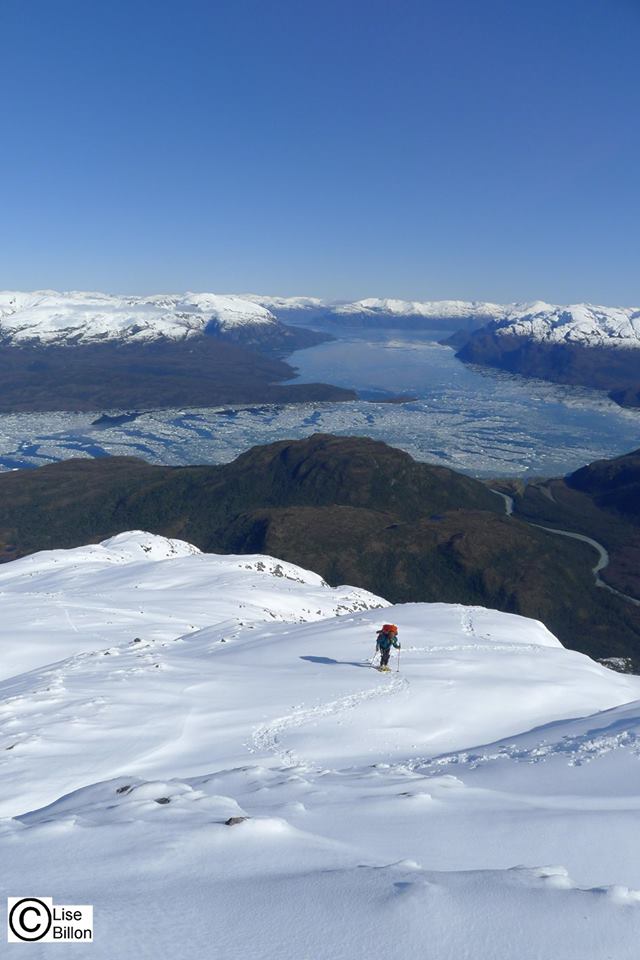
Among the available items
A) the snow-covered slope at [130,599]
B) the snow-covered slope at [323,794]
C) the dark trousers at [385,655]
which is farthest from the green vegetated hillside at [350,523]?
the dark trousers at [385,655]

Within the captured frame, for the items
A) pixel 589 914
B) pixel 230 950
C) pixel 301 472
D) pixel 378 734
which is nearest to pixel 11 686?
pixel 378 734

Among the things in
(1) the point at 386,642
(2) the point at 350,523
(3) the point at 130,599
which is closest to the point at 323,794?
(1) the point at 386,642

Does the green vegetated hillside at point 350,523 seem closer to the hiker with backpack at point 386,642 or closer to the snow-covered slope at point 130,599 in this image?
the snow-covered slope at point 130,599

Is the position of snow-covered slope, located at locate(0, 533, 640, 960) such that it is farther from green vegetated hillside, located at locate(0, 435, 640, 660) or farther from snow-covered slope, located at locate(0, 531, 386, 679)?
green vegetated hillside, located at locate(0, 435, 640, 660)

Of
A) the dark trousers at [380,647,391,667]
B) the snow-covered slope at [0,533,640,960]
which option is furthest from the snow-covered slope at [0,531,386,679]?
the dark trousers at [380,647,391,667]

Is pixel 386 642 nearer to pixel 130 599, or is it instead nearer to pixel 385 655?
pixel 385 655
